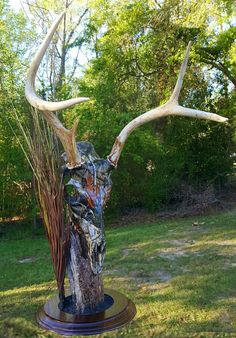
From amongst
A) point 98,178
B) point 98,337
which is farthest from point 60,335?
point 98,178

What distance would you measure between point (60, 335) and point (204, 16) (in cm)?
904

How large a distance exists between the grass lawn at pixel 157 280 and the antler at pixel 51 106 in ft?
5.25

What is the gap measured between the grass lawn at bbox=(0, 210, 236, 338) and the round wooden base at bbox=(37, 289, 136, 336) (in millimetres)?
94

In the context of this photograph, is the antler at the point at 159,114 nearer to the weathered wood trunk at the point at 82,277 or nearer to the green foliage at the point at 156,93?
the weathered wood trunk at the point at 82,277

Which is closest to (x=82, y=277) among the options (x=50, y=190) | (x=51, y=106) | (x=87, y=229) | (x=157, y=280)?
(x=87, y=229)

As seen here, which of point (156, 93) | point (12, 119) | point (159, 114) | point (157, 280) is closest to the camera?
point (159, 114)

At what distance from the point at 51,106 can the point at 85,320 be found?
6.13ft

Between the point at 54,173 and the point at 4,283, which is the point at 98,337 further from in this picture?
the point at 4,283

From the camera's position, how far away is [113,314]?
3488 millimetres

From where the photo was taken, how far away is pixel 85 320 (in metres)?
3.38

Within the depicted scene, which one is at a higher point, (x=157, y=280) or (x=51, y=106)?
(x=51, y=106)

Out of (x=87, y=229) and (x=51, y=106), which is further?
(x=87, y=229)

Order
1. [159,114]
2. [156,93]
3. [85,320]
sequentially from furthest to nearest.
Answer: [156,93], [159,114], [85,320]

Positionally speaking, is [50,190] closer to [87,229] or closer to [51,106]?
[87,229]
